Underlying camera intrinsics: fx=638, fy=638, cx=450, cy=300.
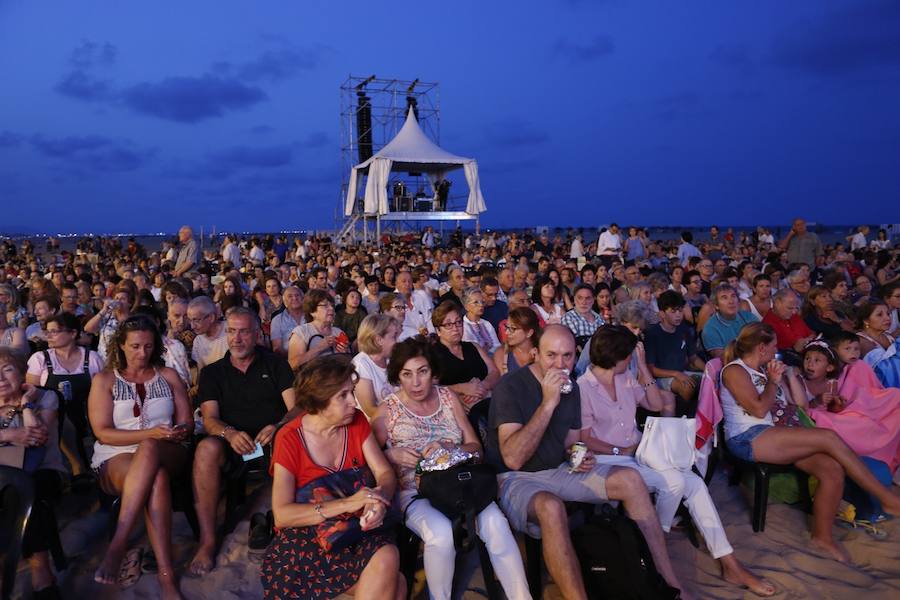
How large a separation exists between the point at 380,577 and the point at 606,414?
163 centimetres

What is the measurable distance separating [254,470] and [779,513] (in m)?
3.14

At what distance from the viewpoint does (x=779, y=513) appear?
3.87 metres

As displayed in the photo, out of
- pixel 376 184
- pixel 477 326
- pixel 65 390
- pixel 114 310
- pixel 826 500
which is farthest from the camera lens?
pixel 376 184

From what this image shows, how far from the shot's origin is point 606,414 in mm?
3582

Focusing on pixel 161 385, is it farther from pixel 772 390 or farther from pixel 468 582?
pixel 772 390

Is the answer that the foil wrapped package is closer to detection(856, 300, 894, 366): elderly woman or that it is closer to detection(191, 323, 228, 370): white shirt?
detection(191, 323, 228, 370): white shirt

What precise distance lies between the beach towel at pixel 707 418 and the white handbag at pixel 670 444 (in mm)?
435

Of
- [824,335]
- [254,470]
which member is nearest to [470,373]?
[254,470]

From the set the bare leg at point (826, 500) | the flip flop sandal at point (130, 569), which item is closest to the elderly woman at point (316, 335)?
the flip flop sandal at point (130, 569)

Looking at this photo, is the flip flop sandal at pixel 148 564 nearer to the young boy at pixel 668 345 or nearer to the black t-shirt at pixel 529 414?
the black t-shirt at pixel 529 414

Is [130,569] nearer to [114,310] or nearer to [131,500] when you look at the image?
[131,500]

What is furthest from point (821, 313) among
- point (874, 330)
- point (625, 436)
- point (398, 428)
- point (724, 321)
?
point (398, 428)

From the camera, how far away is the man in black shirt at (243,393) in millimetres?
3590

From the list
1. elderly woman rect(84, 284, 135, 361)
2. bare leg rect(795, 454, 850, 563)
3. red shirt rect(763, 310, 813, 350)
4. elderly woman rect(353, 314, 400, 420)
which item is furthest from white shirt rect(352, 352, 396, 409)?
red shirt rect(763, 310, 813, 350)
